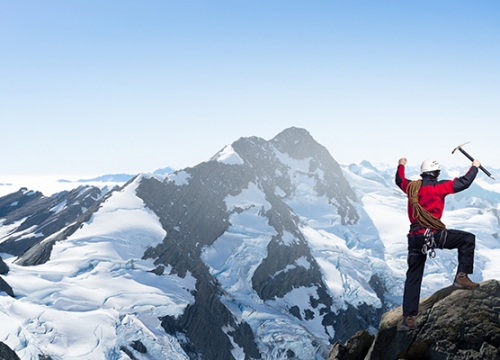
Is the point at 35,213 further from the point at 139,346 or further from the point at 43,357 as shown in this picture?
the point at 43,357

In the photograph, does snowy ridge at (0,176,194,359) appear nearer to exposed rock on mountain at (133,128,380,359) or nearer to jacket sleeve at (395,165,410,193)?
exposed rock on mountain at (133,128,380,359)

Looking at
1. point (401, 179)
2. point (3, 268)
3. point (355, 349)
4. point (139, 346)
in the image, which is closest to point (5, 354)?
point (139, 346)

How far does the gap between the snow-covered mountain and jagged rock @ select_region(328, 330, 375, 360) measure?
132 ft

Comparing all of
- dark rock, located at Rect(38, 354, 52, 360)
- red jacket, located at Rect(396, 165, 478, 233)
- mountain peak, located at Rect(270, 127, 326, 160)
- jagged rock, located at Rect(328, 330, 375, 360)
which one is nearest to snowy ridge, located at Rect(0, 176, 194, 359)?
dark rock, located at Rect(38, 354, 52, 360)

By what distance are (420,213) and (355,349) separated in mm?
6007

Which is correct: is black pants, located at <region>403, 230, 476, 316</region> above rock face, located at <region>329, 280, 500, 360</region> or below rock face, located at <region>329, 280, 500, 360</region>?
above

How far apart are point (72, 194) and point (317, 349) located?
153 m

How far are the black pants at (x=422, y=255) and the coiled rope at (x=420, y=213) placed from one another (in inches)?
10.3

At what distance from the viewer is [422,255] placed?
9734mm

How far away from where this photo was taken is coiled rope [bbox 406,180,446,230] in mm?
9484

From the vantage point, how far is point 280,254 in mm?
100938

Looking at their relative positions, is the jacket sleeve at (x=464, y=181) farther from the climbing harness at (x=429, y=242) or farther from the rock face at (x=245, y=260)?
the rock face at (x=245, y=260)

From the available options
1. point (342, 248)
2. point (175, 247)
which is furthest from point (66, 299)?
point (342, 248)

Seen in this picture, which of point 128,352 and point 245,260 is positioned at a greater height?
point 128,352
